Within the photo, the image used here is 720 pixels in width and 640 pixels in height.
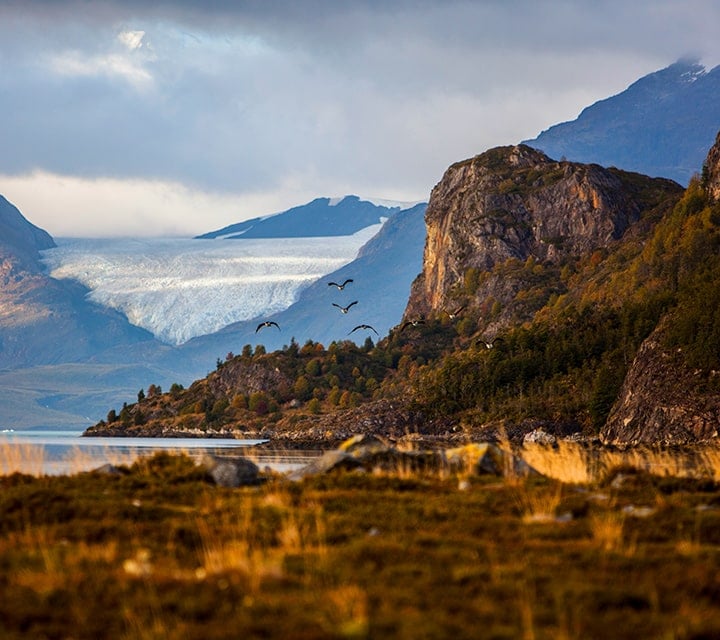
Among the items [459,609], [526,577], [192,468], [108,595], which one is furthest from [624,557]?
[192,468]

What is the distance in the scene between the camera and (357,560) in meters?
25.5

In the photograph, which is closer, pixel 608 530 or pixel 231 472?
pixel 608 530

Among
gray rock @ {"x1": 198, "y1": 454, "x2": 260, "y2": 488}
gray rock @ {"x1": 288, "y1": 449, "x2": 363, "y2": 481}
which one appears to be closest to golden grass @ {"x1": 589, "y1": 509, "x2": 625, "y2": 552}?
gray rock @ {"x1": 288, "y1": 449, "x2": 363, "y2": 481}

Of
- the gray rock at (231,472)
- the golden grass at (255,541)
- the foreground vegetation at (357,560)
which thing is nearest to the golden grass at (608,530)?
the foreground vegetation at (357,560)

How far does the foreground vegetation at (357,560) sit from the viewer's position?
813 inches

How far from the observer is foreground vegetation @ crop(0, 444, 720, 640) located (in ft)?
67.8

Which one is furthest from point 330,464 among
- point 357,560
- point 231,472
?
point 357,560

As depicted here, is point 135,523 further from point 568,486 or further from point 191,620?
point 568,486

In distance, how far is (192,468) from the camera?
41.3 meters

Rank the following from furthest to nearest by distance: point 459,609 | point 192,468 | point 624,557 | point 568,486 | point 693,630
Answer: point 192,468 → point 568,486 → point 624,557 → point 459,609 → point 693,630

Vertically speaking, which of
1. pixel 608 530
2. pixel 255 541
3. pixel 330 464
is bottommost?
pixel 608 530

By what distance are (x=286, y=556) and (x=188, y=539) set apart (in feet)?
10.5

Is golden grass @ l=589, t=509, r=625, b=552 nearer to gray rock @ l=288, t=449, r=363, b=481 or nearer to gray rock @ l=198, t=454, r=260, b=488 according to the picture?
gray rock @ l=288, t=449, r=363, b=481

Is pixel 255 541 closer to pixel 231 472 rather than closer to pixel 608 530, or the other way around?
pixel 608 530
